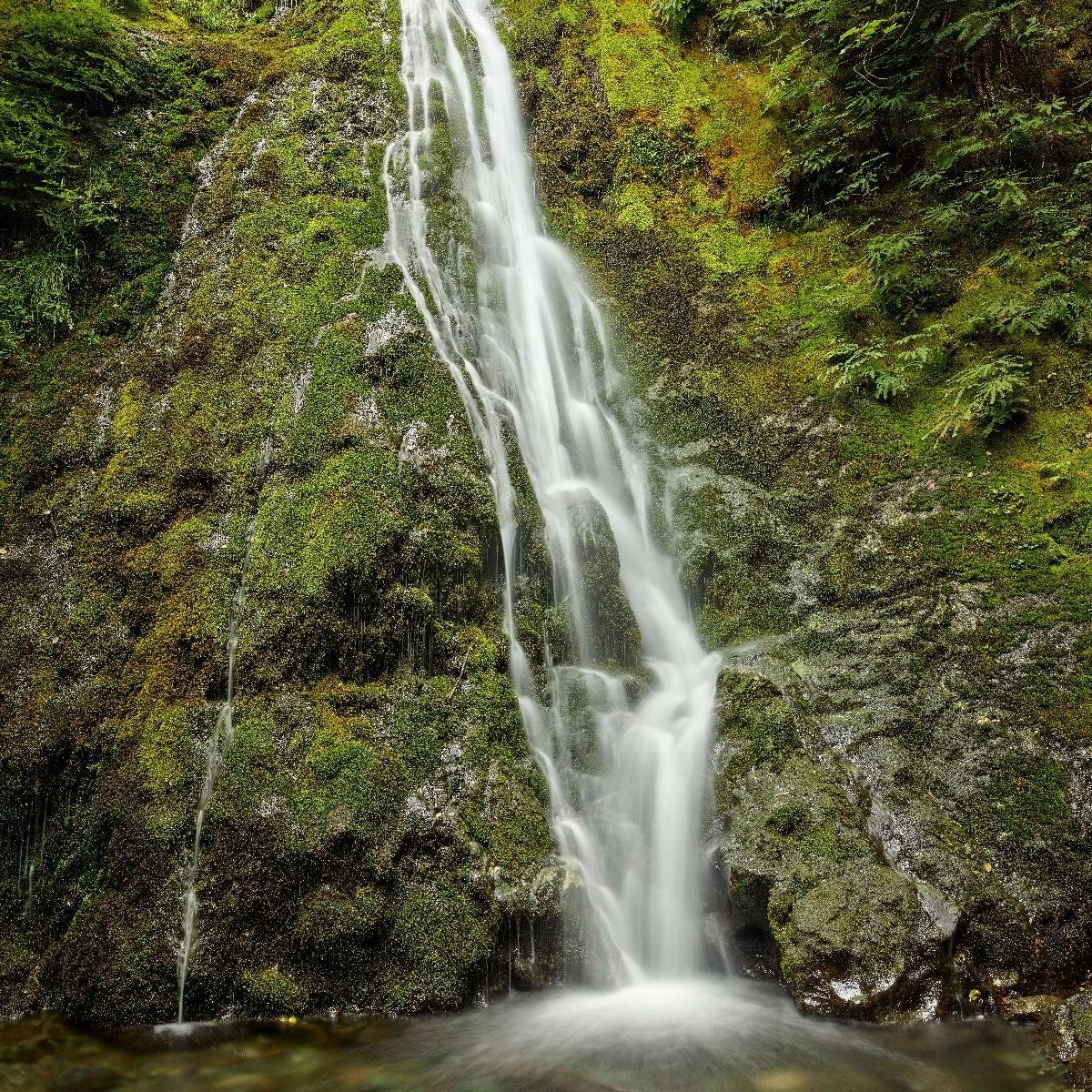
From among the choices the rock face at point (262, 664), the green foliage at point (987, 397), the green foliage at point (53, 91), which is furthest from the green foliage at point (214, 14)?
the green foliage at point (987, 397)

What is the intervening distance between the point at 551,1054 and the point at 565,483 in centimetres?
534

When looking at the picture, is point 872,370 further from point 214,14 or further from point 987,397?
point 214,14

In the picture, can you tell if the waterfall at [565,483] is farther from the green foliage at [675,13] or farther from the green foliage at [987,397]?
the green foliage at [987,397]

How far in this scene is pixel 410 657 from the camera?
19.1ft

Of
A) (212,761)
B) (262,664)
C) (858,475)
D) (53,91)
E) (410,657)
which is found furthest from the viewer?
(53,91)

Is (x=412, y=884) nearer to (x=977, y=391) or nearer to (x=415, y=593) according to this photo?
(x=415, y=593)

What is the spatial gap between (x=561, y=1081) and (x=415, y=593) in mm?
3441

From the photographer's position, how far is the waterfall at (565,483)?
18.3 feet

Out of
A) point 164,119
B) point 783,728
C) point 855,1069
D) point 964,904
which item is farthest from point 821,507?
→ point 164,119

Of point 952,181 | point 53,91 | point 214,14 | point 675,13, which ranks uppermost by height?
point 214,14

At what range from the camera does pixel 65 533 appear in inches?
258

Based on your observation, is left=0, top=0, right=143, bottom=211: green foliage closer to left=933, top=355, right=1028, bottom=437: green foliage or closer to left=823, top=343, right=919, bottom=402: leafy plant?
left=823, top=343, right=919, bottom=402: leafy plant

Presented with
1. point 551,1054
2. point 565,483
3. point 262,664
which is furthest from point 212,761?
point 565,483

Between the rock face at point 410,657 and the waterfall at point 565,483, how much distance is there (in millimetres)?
346
